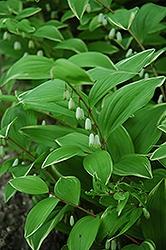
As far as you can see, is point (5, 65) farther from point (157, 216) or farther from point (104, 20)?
point (157, 216)

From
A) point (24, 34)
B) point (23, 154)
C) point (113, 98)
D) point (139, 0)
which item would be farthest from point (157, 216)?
point (139, 0)

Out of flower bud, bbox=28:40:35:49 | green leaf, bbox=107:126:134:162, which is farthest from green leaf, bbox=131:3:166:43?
green leaf, bbox=107:126:134:162

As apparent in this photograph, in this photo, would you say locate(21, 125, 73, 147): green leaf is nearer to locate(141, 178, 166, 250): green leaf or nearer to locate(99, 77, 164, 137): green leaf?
locate(99, 77, 164, 137): green leaf

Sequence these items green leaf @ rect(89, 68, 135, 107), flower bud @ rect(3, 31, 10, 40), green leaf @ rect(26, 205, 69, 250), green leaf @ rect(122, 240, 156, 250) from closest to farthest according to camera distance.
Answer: green leaf @ rect(89, 68, 135, 107) < green leaf @ rect(122, 240, 156, 250) < green leaf @ rect(26, 205, 69, 250) < flower bud @ rect(3, 31, 10, 40)

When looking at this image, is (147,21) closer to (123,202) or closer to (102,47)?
(102,47)

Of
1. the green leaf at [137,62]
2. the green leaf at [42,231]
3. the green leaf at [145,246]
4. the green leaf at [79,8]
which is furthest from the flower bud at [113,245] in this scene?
the green leaf at [79,8]

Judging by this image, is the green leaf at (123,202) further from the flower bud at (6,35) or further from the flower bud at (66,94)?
the flower bud at (6,35)

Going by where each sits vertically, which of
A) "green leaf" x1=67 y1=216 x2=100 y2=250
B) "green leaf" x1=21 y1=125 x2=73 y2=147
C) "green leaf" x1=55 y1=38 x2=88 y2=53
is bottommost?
"green leaf" x1=67 y1=216 x2=100 y2=250
